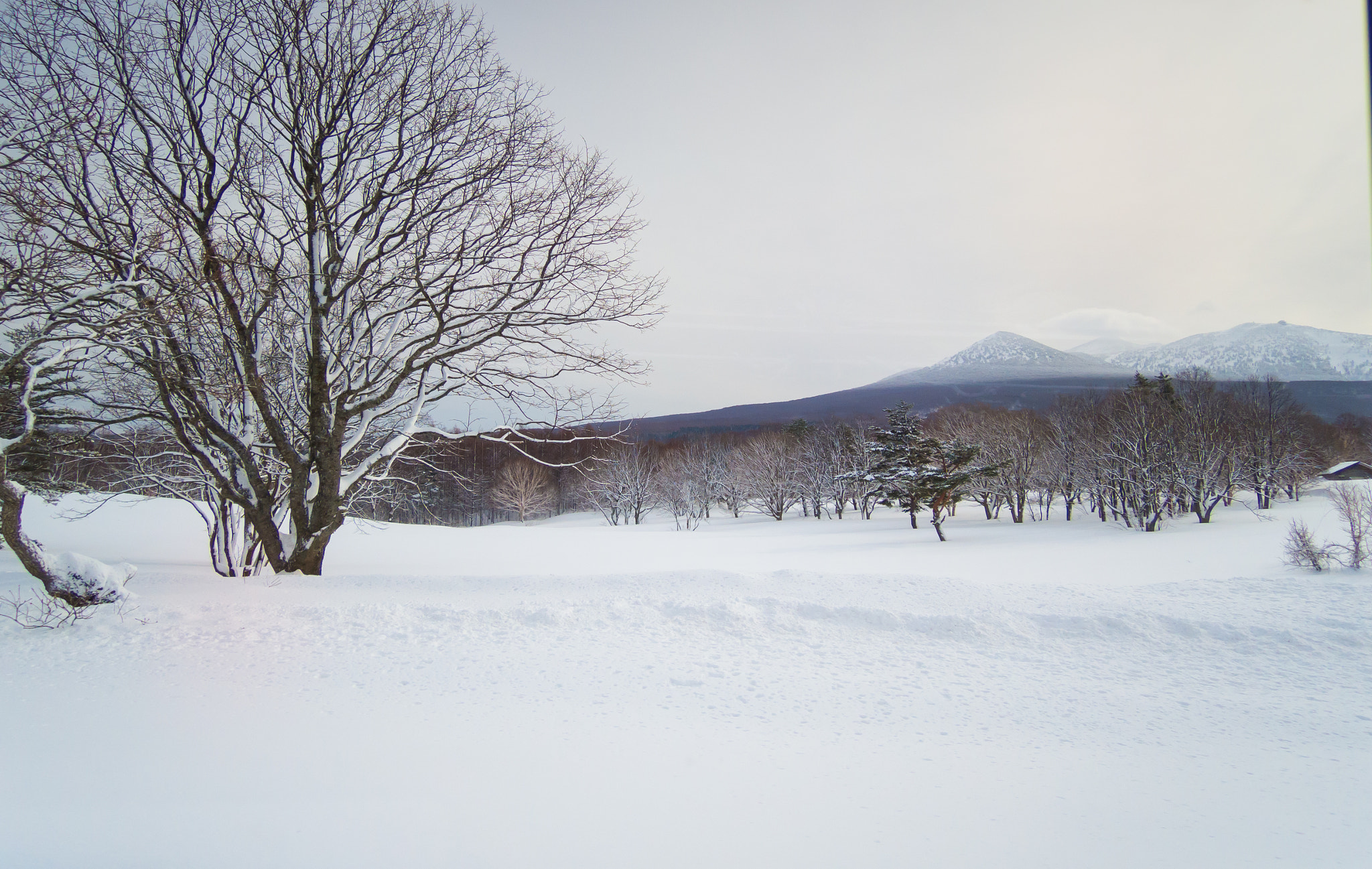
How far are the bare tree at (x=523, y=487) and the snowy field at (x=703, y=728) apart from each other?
140 ft

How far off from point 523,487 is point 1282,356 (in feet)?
607

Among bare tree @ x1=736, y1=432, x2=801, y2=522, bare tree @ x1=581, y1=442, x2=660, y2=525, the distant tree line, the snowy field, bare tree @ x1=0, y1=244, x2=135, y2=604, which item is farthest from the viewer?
bare tree @ x1=736, y1=432, x2=801, y2=522

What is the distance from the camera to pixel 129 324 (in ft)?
21.2

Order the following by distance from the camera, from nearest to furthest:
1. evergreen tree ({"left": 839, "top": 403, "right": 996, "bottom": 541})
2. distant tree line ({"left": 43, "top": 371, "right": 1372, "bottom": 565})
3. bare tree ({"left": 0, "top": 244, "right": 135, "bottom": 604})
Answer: bare tree ({"left": 0, "top": 244, "right": 135, "bottom": 604})
distant tree line ({"left": 43, "top": 371, "right": 1372, "bottom": 565})
evergreen tree ({"left": 839, "top": 403, "right": 996, "bottom": 541})

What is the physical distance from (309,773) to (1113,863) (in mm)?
3919

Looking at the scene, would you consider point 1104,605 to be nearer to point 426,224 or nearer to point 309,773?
point 309,773

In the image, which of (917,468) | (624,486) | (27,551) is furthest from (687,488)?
(27,551)

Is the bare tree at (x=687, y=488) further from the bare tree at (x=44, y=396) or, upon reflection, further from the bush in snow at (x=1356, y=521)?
the bare tree at (x=44, y=396)

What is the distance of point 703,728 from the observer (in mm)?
3773

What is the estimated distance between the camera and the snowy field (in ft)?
8.64

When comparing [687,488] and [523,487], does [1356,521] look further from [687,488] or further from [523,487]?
[523,487]

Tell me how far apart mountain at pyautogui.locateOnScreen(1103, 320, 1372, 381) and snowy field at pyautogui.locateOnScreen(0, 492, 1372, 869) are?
8809 cm

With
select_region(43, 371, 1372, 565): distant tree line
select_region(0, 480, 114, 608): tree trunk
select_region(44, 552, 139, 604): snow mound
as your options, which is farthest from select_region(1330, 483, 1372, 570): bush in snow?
select_region(0, 480, 114, 608): tree trunk

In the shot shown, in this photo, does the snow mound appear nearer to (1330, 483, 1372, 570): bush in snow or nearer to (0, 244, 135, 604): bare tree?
(0, 244, 135, 604): bare tree
